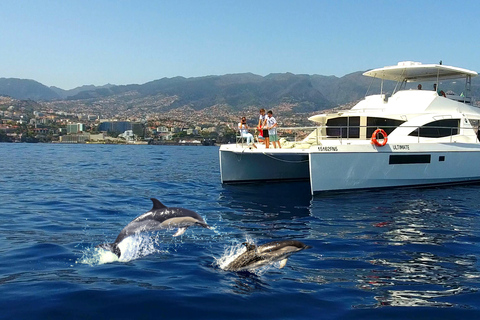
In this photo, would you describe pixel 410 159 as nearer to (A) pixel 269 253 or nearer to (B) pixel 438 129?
(B) pixel 438 129

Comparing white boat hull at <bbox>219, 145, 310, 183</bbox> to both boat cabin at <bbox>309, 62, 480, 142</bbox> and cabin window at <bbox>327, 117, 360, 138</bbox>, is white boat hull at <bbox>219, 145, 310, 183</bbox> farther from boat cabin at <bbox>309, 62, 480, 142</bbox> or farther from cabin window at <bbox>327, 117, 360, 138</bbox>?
boat cabin at <bbox>309, 62, 480, 142</bbox>

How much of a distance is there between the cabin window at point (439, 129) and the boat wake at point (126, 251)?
1149cm

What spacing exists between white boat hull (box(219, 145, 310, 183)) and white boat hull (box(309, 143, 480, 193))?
253 centimetres

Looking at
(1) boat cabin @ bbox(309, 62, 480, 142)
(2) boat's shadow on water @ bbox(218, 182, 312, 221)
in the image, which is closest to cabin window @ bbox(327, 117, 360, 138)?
(1) boat cabin @ bbox(309, 62, 480, 142)

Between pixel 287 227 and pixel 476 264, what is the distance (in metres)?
3.83

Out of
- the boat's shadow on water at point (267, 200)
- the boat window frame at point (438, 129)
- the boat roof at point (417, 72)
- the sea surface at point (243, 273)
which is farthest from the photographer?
the boat roof at point (417, 72)

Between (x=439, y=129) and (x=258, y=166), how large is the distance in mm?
6764

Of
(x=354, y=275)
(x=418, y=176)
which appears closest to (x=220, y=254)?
(x=354, y=275)

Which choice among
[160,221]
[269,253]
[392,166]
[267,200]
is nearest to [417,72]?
[392,166]

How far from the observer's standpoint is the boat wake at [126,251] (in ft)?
22.5

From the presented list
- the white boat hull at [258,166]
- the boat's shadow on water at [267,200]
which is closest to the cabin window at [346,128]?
the white boat hull at [258,166]

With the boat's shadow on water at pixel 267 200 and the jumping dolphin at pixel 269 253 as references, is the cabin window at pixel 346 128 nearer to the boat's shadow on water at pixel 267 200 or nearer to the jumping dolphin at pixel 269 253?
the boat's shadow on water at pixel 267 200

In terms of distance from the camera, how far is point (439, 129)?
1675cm

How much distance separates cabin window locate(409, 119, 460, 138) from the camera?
642 inches
